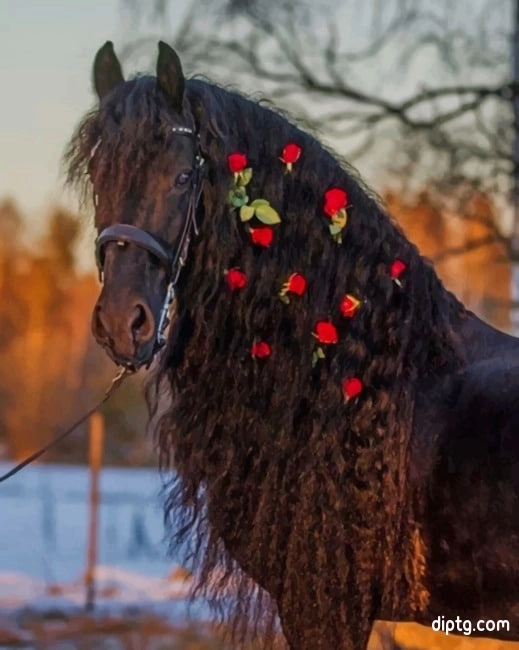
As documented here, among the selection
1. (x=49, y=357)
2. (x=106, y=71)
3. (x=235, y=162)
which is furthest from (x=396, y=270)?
(x=49, y=357)

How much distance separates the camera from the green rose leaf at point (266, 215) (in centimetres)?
280

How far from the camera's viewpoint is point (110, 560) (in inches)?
453

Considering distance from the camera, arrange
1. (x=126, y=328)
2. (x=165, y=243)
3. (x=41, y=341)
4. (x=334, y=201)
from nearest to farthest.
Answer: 1. (x=126, y=328)
2. (x=165, y=243)
3. (x=334, y=201)
4. (x=41, y=341)

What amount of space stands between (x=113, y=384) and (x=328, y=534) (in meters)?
0.73

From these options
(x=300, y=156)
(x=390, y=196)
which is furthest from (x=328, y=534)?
(x=390, y=196)

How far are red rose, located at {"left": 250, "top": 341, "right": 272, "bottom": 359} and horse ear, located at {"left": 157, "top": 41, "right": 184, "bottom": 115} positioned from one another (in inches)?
24.4

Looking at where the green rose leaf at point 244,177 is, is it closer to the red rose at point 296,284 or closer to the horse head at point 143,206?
the horse head at point 143,206

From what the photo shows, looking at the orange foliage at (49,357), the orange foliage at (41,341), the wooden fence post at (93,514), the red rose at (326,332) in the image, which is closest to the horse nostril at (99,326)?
the red rose at (326,332)

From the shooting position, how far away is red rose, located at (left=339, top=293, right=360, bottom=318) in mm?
2809

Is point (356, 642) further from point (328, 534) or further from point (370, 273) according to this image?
point (370, 273)

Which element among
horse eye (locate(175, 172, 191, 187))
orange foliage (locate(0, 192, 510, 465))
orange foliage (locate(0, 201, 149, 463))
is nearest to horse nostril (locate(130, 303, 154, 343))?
horse eye (locate(175, 172, 191, 187))

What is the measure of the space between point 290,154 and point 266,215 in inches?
7.1

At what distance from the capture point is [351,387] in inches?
109

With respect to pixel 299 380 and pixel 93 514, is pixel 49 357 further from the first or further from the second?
pixel 299 380
